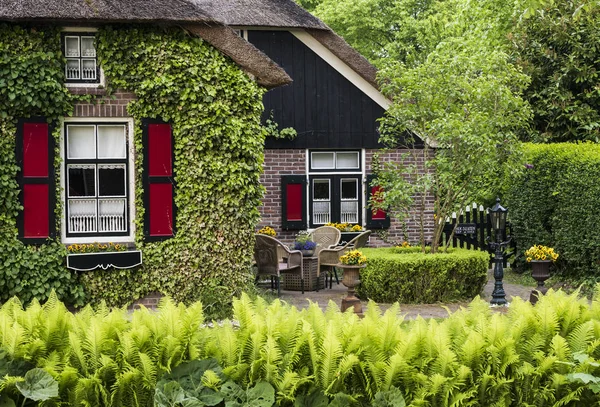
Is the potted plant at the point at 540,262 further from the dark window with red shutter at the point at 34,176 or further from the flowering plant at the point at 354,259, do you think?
the dark window with red shutter at the point at 34,176

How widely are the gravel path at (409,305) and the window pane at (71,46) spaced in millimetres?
4203

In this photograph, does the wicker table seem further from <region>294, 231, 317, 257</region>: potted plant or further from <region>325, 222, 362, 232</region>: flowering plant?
<region>325, 222, 362, 232</region>: flowering plant

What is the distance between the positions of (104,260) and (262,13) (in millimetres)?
8132

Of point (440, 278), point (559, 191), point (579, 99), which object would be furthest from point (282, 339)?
point (579, 99)

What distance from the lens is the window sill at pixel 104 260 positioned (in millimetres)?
10906

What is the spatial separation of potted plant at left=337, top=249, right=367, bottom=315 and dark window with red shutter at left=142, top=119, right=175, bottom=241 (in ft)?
7.68

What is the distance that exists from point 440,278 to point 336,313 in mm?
7448

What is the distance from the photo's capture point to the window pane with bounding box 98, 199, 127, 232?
11.2m

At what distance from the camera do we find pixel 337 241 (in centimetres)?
1530

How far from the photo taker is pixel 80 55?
1110 cm

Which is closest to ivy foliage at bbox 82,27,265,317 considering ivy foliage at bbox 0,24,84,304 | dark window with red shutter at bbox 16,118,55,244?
ivy foliage at bbox 0,24,84,304

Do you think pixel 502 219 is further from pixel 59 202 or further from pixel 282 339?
pixel 282 339

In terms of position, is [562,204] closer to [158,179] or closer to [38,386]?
[158,179]

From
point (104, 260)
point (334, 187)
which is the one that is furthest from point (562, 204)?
point (104, 260)
